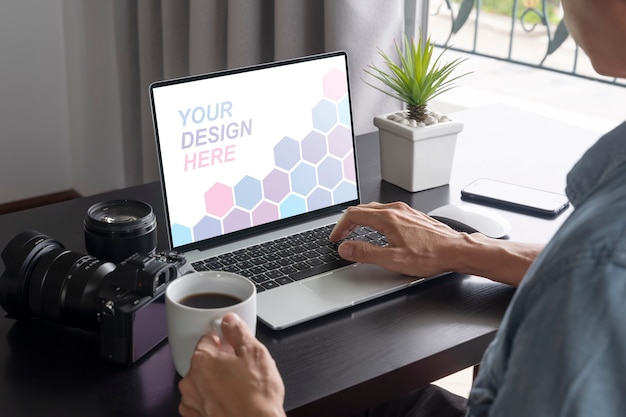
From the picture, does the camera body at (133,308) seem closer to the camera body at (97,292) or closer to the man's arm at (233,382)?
the camera body at (97,292)

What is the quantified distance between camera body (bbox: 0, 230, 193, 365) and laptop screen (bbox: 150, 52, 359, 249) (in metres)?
0.19

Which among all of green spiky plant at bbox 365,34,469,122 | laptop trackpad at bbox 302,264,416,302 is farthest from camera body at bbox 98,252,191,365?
green spiky plant at bbox 365,34,469,122

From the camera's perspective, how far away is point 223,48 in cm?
233

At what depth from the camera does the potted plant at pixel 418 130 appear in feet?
4.66

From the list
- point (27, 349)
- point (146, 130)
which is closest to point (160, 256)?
point (27, 349)

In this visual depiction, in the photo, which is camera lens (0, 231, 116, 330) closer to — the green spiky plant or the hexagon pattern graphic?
the hexagon pattern graphic

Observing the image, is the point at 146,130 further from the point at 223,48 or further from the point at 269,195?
the point at 269,195

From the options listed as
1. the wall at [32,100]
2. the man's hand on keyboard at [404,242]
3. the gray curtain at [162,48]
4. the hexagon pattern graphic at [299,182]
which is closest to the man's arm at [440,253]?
the man's hand on keyboard at [404,242]

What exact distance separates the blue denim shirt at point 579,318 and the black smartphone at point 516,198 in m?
0.81

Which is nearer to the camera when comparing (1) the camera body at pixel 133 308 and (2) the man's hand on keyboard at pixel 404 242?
(1) the camera body at pixel 133 308

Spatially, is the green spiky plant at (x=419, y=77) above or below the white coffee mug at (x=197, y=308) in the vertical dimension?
above

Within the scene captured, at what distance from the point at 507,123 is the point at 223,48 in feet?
2.88

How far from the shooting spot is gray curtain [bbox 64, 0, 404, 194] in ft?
6.66

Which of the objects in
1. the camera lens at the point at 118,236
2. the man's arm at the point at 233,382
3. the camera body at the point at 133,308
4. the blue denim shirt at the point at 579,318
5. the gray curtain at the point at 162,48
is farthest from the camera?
the gray curtain at the point at 162,48
